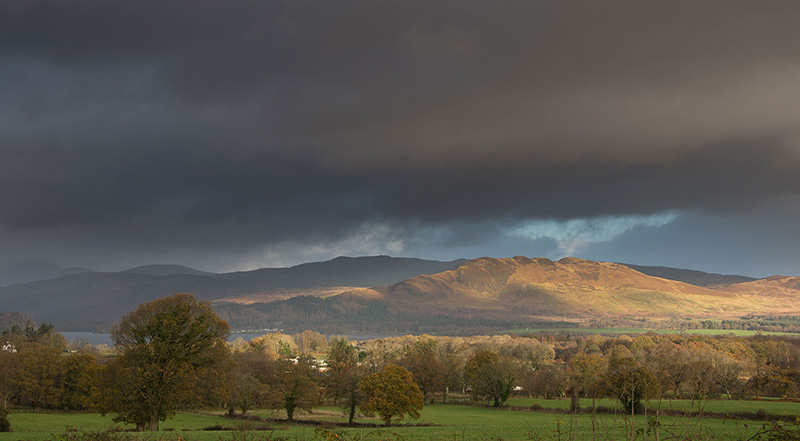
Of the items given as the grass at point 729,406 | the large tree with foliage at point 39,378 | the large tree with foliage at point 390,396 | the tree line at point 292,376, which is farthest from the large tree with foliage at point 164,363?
the large tree with foliage at point 39,378

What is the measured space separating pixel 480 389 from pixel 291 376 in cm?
3590

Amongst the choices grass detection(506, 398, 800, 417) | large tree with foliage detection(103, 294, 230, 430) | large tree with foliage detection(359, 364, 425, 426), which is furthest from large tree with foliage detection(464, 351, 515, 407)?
large tree with foliage detection(103, 294, 230, 430)

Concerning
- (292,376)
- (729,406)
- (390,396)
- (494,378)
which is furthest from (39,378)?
(729,406)

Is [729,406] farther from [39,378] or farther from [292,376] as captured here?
[39,378]

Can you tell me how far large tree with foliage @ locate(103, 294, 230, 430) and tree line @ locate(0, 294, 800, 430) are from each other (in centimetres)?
9

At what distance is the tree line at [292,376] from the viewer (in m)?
42.5

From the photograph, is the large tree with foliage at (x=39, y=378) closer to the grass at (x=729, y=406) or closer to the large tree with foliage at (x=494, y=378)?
the large tree with foliage at (x=494, y=378)

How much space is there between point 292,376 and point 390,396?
2118 centimetres

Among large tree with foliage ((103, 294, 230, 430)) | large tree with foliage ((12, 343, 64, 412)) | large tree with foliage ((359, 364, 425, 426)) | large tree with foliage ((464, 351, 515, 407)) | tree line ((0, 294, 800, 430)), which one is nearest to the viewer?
large tree with foliage ((103, 294, 230, 430))

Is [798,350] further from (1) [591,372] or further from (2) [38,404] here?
(2) [38,404]

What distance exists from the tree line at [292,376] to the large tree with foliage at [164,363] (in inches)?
3.5

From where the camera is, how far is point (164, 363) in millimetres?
43031

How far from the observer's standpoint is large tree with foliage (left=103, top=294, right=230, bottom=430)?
42.0 metres

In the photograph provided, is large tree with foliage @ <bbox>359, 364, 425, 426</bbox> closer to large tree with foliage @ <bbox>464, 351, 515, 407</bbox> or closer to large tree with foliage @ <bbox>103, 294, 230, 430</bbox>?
large tree with foliage @ <bbox>103, 294, 230, 430</bbox>
